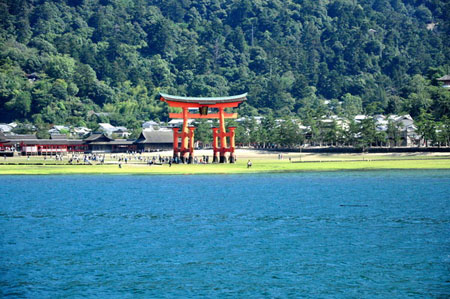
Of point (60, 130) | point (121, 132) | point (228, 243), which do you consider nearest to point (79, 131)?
point (60, 130)

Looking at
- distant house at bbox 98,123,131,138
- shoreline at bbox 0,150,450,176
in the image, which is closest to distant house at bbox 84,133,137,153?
distant house at bbox 98,123,131,138

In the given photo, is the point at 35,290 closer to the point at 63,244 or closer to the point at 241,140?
the point at 63,244

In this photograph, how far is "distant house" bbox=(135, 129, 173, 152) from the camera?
13338 cm

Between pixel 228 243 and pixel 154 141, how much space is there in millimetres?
102718

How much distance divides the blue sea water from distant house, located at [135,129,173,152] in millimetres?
76213

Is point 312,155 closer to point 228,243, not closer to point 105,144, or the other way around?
point 105,144

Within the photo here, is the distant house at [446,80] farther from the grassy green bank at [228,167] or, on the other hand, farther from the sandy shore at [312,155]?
the grassy green bank at [228,167]

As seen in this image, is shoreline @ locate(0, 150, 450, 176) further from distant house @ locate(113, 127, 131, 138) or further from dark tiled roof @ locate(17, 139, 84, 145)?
distant house @ locate(113, 127, 131, 138)

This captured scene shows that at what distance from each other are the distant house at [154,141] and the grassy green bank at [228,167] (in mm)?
45711

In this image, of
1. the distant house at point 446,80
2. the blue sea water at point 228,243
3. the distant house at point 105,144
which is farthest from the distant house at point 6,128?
the blue sea water at point 228,243

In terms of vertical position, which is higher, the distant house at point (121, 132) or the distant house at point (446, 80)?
the distant house at point (446, 80)

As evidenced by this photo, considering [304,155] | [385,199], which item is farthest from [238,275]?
[304,155]

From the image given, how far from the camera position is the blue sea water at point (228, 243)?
24.6m

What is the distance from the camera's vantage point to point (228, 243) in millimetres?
31984
